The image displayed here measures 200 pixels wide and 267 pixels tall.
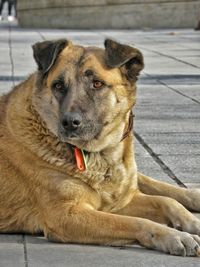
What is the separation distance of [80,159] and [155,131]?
138 inches

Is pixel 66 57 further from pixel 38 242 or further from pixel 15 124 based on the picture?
pixel 38 242

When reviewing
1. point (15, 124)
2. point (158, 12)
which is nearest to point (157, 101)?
point (15, 124)

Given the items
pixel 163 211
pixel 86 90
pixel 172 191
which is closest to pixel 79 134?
pixel 86 90

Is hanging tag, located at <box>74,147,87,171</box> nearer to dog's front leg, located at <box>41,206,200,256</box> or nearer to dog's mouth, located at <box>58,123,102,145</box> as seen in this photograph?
dog's mouth, located at <box>58,123,102,145</box>

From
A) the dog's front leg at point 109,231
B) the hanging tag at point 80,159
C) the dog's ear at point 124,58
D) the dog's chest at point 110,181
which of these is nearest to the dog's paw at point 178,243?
the dog's front leg at point 109,231

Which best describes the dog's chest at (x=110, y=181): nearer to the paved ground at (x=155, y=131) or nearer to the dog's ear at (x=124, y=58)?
the paved ground at (x=155, y=131)

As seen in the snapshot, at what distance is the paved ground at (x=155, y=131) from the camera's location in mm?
5297

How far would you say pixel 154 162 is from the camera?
7.93 metres

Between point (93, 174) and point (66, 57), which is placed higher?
point (66, 57)

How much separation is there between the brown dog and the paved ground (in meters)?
0.19

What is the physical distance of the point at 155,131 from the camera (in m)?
9.39

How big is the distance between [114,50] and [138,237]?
138cm

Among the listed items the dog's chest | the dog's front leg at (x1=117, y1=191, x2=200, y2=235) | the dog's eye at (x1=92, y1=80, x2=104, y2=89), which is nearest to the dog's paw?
the dog's front leg at (x1=117, y1=191, x2=200, y2=235)

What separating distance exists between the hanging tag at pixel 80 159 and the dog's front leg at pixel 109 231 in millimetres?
339
